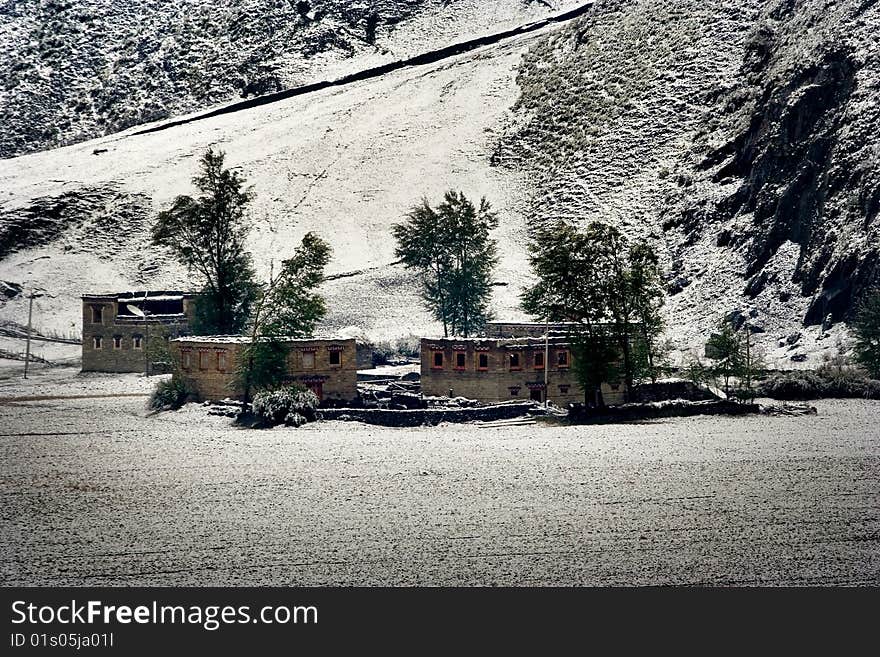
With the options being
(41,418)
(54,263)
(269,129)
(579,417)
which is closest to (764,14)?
(269,129)

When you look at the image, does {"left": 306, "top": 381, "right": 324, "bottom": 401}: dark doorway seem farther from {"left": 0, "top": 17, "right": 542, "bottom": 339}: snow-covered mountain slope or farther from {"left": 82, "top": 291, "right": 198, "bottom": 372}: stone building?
{"left": 0, "top": 17, "right": 542, "bottom": 339}: snow-covered mountain slope

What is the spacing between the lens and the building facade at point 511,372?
1786 inches

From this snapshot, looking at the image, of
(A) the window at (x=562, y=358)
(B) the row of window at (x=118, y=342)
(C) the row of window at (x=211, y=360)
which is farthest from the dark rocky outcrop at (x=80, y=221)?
(A) the window at (x=562, y=358)

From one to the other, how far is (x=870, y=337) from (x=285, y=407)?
24.6 m

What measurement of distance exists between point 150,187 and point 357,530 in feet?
285

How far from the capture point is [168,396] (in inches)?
1763

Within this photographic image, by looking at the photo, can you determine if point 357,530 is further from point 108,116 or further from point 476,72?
point 108,116

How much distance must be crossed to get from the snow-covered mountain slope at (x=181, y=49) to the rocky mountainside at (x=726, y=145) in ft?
82.4

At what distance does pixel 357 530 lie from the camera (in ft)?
76.6

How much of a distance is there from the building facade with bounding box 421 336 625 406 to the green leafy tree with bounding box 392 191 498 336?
2094 cm

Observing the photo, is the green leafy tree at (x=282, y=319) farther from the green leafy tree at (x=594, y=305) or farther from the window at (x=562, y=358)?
the window at (x=562, y=358)

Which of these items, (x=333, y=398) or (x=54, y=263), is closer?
(x=333, y=398)

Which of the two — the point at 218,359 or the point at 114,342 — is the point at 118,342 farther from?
the point at 218,359

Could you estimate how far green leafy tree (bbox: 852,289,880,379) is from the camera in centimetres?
4731
